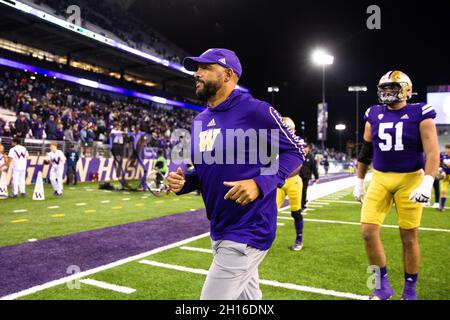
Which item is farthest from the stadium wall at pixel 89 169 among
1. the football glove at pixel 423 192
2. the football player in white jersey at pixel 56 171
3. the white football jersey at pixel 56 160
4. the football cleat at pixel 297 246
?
the football glove at pixel 423 192

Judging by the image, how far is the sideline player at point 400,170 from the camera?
3.52m

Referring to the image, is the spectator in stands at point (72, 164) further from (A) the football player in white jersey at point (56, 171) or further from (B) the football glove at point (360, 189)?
(B) the football glove at point (360, 189)

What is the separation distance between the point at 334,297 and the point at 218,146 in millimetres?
2369

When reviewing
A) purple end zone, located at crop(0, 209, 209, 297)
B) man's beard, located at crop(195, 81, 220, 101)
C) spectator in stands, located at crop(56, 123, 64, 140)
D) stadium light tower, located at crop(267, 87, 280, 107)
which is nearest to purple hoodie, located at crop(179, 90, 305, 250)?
man's beard, located at crop(195, 81, 220, 101)

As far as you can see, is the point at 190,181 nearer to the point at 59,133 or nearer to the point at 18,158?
the point at 18,158

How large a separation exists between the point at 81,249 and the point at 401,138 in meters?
4.67

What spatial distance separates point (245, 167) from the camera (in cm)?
214

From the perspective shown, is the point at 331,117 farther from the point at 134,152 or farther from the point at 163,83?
the point at 134,152

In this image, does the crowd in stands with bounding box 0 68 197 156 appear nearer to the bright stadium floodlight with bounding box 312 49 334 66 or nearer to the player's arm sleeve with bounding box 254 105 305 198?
the player's arm sleeve with bounding box 254 105 305 198

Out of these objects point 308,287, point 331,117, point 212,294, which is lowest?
point 308,287

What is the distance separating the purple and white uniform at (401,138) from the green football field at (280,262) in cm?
141

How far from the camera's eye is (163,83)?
48844 mm

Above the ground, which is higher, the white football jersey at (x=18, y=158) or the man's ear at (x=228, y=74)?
the man's ear at (x=228, y=74)
